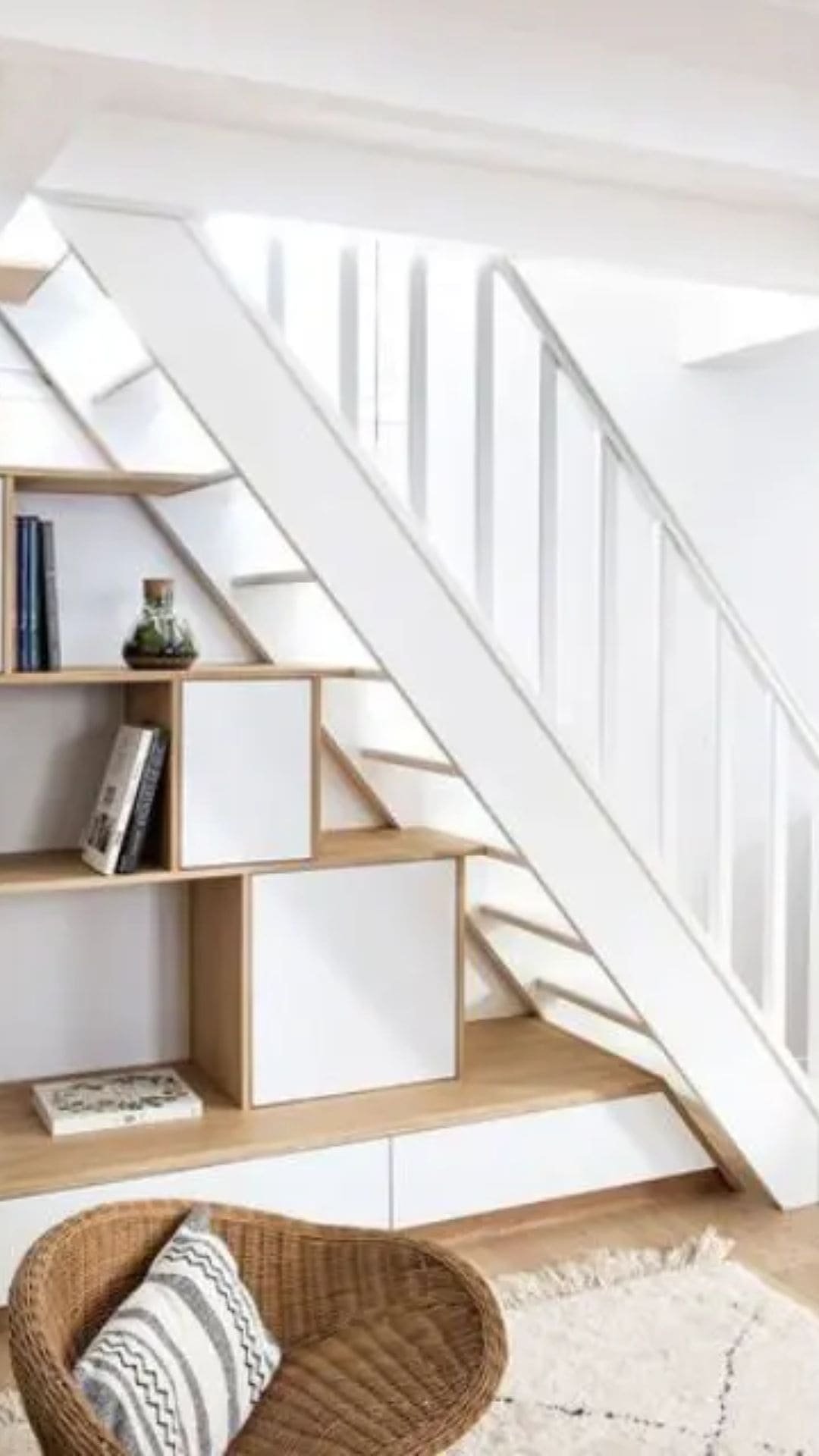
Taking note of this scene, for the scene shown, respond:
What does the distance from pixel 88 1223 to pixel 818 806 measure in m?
2.06

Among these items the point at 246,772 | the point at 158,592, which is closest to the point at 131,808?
the point at 246,772

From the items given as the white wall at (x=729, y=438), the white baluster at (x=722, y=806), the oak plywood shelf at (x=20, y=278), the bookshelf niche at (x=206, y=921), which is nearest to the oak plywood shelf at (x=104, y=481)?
the bookshelf niche at (x=206, y=921)

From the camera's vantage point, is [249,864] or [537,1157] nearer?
[249,864]

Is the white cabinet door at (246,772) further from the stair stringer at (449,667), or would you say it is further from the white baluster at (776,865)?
the white baluster at (776,865)

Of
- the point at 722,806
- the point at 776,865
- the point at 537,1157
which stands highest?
the point at 722,806

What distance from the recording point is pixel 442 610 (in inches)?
114

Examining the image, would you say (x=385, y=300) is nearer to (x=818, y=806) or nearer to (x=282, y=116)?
(x=282, y=116)

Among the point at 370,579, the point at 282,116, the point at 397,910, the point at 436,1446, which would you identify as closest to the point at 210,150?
the point at 282,116

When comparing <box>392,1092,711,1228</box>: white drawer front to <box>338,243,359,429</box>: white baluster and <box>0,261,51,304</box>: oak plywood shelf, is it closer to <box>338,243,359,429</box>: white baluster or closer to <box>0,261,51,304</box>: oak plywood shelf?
<box>338,243,359,429</box>: white baluster

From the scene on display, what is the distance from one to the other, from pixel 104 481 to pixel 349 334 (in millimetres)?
556

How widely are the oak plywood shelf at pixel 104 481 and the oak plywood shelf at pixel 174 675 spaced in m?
0.35

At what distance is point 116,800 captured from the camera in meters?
2.99

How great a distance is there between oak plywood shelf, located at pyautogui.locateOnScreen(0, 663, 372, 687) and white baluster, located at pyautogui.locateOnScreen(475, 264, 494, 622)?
330 millimetres

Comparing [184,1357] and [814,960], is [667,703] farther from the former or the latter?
[184,1357]
